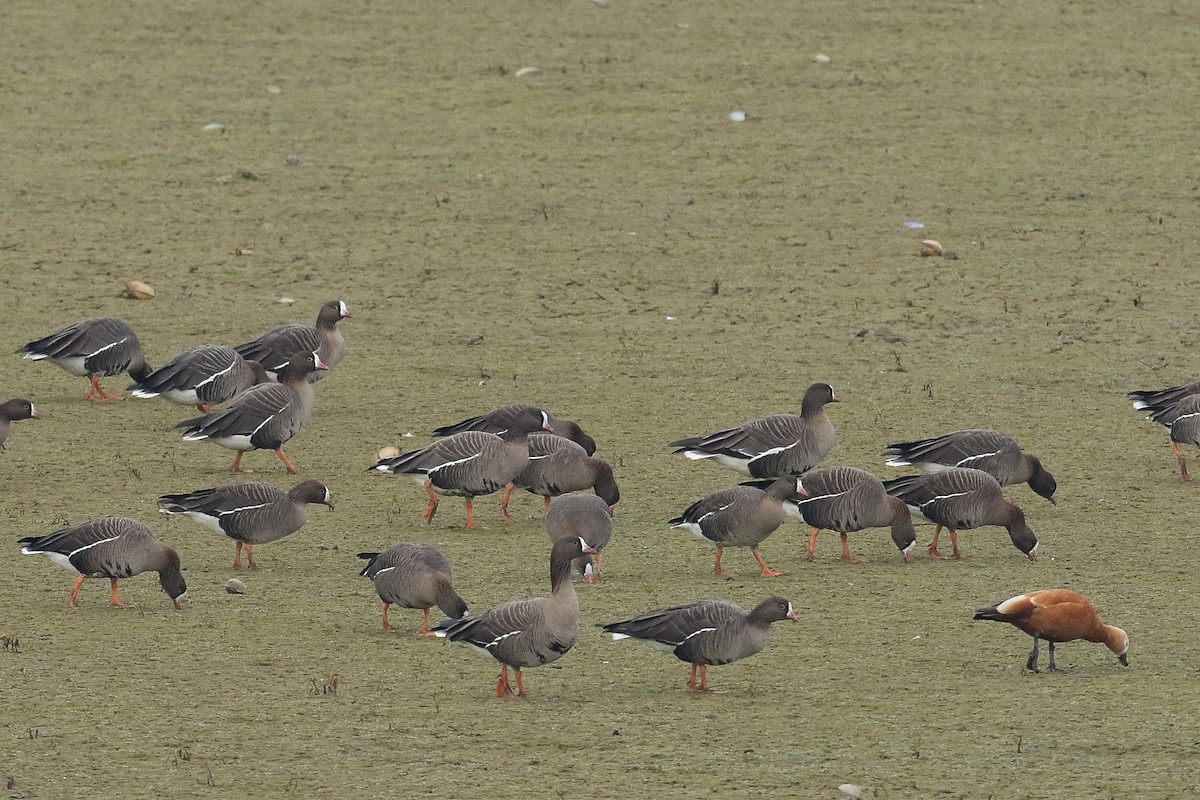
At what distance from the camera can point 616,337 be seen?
2031cm

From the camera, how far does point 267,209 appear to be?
23.9m

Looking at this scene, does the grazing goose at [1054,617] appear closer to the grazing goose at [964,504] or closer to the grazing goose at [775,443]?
the grazing goose at [964,504]

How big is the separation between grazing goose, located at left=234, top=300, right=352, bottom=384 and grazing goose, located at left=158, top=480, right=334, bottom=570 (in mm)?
4326

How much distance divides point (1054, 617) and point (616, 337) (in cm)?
954

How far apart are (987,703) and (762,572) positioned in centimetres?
311

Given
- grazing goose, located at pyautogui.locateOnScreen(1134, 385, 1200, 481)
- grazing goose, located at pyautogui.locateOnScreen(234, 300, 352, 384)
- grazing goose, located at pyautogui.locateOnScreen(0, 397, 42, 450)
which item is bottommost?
grazing goose, located at pyautogui.locateOnScreen(0, 397, 42, 450)

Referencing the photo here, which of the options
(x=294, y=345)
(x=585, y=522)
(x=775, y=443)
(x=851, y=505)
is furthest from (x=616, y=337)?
(x=585, y=522)

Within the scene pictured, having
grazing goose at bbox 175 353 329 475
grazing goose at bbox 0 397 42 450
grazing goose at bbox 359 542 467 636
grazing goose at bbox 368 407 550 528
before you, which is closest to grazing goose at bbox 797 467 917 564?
grazing goose at bbox 368 407 550 528

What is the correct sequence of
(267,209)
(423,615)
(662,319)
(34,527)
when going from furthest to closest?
(267,209) < (662,319) < (34,527) < (423,615)

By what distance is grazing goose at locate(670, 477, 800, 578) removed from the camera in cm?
1347

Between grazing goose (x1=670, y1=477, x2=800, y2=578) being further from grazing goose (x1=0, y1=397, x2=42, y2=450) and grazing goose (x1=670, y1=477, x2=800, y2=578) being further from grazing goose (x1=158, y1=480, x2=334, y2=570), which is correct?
grazing goose (x1=0, y1=397, x2=42, y2=450)

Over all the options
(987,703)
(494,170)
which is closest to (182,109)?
(494,170)

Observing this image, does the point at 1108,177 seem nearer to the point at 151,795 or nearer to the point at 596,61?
the point at 596,61

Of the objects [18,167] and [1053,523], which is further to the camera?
[18,167]
